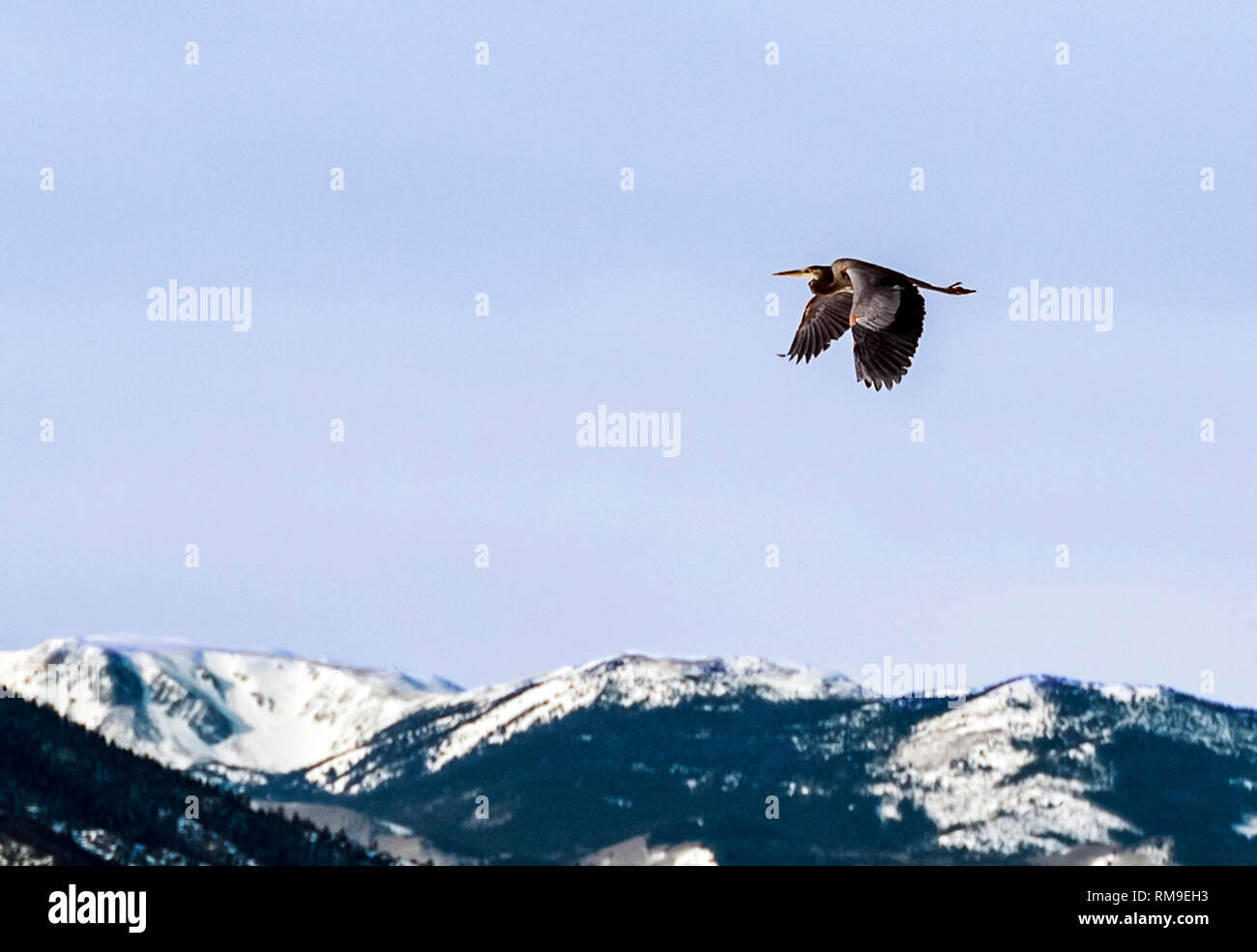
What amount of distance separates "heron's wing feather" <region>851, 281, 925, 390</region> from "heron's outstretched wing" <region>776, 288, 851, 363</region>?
4.63 m

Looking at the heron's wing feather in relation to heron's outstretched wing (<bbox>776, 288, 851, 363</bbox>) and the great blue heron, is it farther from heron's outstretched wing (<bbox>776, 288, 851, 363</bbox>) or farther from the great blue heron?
heron's outstretched wing (<bbox>776, 288, 851, 363</bbox>)

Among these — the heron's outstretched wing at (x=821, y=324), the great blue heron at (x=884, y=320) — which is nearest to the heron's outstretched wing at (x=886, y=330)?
the great blue heron at (x=884, y=320)

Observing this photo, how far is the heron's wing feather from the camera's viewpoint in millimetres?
39844

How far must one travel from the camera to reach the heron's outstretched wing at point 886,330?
39844 millimetres

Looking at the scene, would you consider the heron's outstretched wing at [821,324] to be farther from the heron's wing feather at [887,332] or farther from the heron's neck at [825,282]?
the heron's wing feather at [887,332]

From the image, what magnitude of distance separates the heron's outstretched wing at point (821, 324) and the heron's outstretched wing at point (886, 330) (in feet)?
14.7

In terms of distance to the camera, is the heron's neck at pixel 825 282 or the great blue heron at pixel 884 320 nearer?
the great blue heron at pixel 884 320

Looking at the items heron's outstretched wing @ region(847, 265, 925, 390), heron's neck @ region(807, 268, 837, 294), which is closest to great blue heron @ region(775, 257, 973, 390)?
heron's outstretched wing @ region(847, 265, 925, 390)
